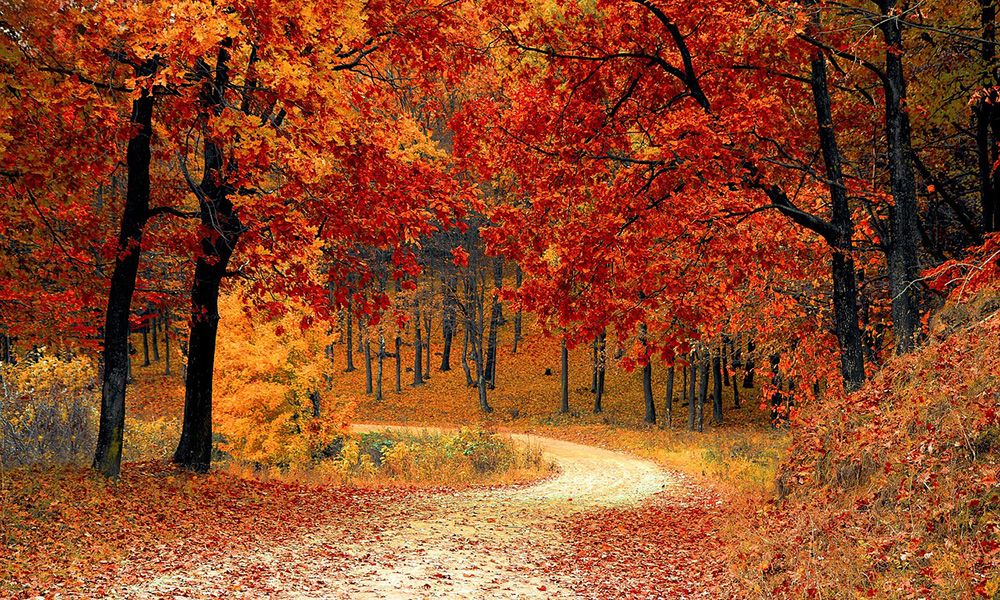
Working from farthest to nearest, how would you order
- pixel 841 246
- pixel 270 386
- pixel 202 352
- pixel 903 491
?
pixel 270 386
pixel 202 352
pixel 841 246
pixel 903 491

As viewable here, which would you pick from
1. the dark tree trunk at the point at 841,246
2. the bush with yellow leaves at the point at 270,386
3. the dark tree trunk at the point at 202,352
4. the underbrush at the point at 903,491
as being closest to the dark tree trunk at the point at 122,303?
the dark tree trunk at the point at 202,352

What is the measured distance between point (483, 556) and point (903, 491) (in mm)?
5364

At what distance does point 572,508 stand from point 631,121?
7.71 meters

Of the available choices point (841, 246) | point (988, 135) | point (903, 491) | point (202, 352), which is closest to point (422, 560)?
point (903, 491)

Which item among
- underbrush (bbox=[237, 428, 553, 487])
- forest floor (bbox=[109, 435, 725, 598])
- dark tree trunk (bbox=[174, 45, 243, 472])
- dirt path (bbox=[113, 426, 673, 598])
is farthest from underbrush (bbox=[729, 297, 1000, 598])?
dark tree trunk (bbox=[174, 45, 243, 472])

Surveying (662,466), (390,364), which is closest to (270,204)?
(662,466)

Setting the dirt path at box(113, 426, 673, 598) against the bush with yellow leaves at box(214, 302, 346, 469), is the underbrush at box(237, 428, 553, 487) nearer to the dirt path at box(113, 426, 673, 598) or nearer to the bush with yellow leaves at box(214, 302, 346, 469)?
the bush with yellow leaves at box(214, 302, 346, 469)

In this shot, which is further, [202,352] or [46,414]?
[202,352]

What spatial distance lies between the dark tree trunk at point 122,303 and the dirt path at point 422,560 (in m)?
3.82

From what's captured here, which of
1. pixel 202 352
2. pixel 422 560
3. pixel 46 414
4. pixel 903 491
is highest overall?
pixel 202 352

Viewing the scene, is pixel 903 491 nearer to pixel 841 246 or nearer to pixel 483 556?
pixel 841 246

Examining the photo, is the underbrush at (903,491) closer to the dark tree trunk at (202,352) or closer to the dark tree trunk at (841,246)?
the dark tree trunk at (841,246)

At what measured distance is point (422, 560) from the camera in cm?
902

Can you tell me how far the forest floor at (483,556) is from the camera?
752 cm
